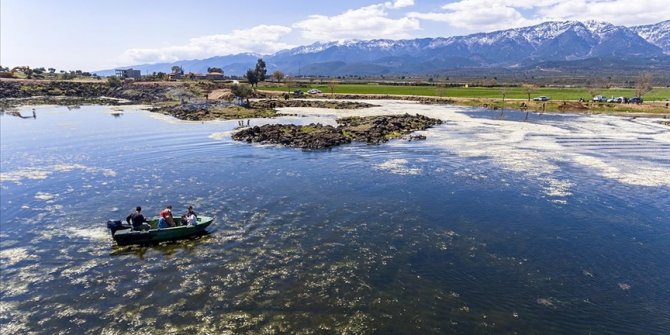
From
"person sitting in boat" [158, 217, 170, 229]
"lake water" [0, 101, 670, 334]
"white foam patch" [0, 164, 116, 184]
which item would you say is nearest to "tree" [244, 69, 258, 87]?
"lake water" [0, 101, 670, 334]

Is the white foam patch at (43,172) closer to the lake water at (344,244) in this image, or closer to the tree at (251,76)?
the lake water at (344,244)

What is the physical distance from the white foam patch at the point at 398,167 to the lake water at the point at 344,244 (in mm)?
269

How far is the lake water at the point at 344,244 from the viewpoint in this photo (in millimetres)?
22766

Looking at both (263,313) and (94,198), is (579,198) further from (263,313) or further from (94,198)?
(94,198)

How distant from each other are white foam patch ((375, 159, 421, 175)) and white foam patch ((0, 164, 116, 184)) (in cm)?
3294

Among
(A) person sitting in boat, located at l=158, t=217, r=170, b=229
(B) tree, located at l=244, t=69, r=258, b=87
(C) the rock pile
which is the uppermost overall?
(B) tree, located at l=244, t=69, r=258, b=87

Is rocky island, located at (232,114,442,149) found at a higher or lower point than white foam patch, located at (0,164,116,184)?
higher

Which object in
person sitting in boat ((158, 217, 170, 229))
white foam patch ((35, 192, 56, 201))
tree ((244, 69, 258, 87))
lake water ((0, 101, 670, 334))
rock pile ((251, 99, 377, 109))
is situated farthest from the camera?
tree ((244, 69, 258, 87))

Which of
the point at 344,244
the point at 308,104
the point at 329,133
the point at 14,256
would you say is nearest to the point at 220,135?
the point at 329,133

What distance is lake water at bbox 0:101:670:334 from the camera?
22.8 m

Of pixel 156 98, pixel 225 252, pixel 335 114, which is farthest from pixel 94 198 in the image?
pixel 156 98

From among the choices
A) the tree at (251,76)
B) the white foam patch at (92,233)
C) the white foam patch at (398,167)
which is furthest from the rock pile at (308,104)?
the white foam patch at (92,233)

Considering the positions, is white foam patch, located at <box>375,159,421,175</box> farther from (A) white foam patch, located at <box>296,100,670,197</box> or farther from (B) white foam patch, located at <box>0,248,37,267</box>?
(B) white foam patch, located at <box>0,248,37,267</box>

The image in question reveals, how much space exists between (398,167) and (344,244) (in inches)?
939
